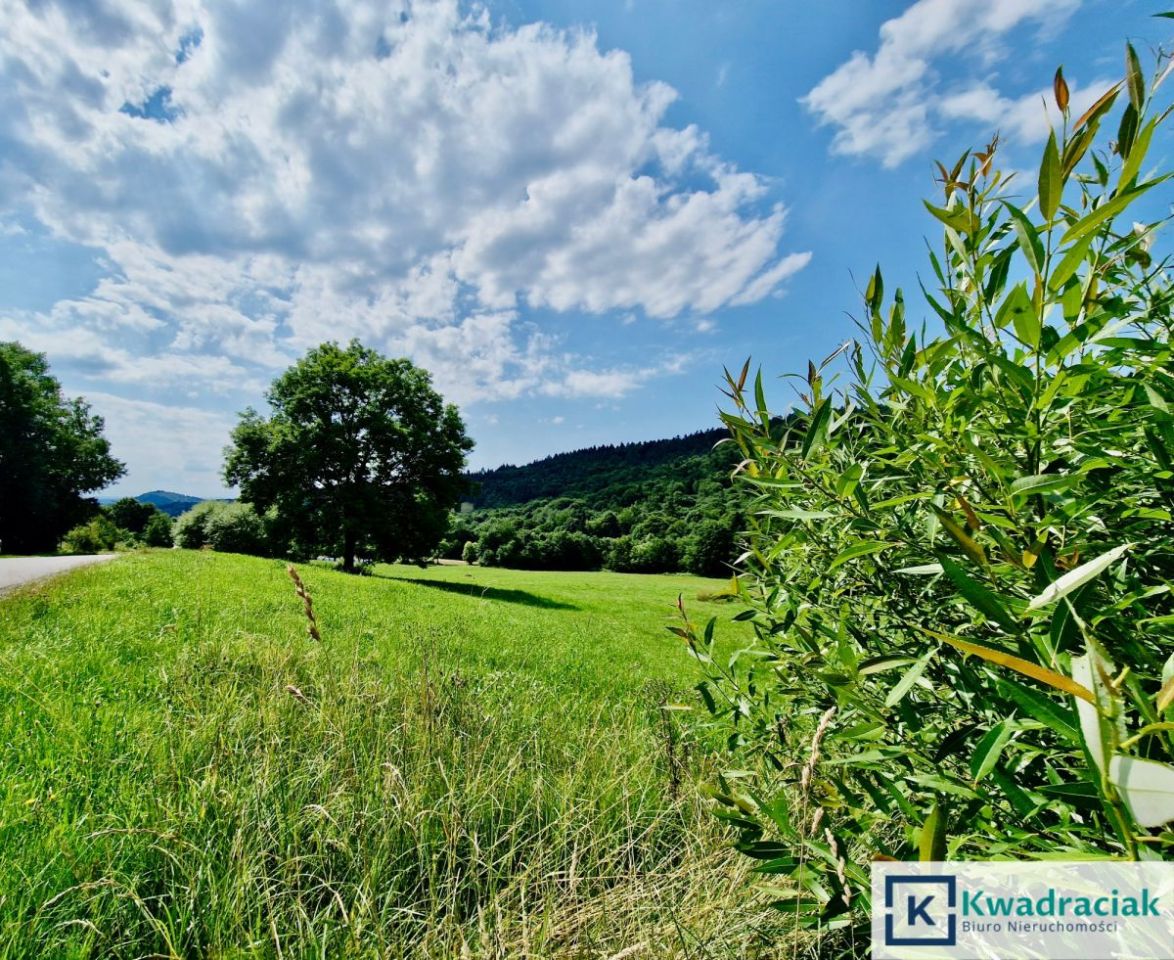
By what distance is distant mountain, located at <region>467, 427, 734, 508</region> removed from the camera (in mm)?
82500

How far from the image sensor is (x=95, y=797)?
2.60m

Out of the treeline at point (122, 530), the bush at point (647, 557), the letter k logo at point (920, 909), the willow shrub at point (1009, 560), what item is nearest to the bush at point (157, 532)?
the treeline at point (122, 530)

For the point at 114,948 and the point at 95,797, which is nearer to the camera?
the point at 114,948

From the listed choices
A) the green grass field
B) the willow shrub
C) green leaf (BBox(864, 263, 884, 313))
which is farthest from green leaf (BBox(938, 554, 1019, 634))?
the green grass field

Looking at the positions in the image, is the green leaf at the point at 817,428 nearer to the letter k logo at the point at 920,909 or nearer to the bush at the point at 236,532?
the letter k logo at the point at 920,909

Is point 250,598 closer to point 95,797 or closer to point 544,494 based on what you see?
point 95,797

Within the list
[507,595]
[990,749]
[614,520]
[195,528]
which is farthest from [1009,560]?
[614,520]

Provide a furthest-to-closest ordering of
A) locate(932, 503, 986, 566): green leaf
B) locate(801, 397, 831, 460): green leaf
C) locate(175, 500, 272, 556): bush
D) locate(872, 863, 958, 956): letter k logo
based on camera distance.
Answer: locate(175, 500, 272, 556): bush, locate(801, 397, 831, 460): green leaf, locate(872, 863, 958, 956): letter k logo, locate(932, 503, 986, 566): green leaf

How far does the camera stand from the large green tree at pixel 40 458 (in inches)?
1193

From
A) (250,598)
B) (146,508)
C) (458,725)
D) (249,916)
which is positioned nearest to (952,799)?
(249,916)

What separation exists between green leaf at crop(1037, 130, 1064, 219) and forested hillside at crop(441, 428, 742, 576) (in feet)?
93.9

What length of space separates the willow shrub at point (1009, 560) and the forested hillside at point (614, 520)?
28.0m

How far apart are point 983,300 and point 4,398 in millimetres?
45335

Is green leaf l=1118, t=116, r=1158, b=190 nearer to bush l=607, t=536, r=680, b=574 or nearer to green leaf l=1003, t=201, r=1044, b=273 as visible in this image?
green leaf l=1003, t=201, r=1044, b=273
